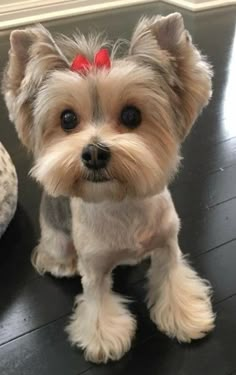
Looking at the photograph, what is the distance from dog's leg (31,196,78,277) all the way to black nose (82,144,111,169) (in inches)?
18.9

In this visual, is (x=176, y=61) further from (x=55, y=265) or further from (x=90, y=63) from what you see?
(x=55, y=265)

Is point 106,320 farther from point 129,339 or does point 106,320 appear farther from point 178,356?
A: point 178,356

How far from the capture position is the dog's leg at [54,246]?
1577mm

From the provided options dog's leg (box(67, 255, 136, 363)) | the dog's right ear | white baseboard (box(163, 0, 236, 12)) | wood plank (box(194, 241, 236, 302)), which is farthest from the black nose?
white baseboard (box(163, 0, 236, 12))

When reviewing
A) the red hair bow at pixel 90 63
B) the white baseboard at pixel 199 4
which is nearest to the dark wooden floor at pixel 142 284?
the red hair bow at pixel 90 63

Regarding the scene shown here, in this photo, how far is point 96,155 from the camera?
1.04 metres

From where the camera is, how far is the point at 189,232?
6.17 feet

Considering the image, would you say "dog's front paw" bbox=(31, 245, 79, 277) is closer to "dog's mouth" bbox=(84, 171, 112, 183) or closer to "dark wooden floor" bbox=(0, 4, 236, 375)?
"dark wooden floor" bbox=(0, 4, 236, 375)

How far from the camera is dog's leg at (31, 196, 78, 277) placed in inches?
62.1

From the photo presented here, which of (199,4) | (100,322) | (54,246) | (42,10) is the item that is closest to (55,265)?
(54,246)

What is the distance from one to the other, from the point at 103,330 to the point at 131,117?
69 centimetres

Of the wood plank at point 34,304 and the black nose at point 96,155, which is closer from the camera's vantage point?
the black nose at point 96,155

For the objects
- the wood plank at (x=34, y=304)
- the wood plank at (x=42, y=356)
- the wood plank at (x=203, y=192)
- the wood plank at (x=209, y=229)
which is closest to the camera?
the wood plank at (x=42, y=356)

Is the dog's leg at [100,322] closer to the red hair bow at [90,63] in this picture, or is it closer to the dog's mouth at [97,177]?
the dog's mouth at [97,177]
